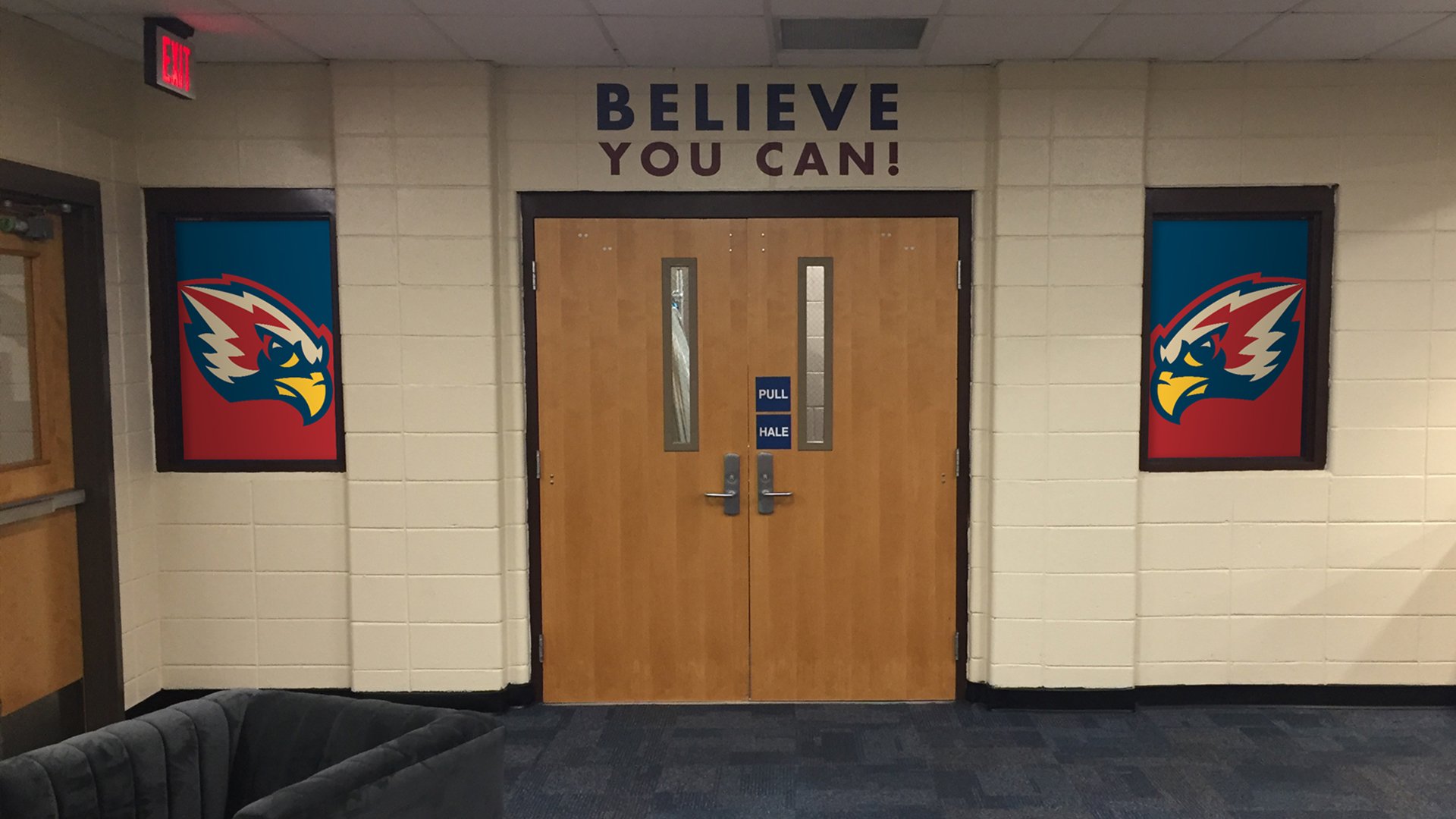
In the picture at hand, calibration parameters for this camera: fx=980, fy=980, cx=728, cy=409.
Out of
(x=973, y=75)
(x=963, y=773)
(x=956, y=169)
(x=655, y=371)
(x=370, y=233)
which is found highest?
(x=973, y=75)

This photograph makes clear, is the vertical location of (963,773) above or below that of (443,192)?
below

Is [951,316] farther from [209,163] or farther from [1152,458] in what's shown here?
[209,163]

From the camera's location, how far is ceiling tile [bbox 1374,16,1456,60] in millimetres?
3625

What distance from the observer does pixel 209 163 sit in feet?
13.7

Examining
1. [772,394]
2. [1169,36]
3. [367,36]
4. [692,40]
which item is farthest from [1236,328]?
[367,36]

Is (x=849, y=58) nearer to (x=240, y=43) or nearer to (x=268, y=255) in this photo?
(x=240, y=43)

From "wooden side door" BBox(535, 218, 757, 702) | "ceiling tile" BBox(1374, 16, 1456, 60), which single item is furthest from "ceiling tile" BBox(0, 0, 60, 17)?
"ceiling tile" BBox(1374, 16, 1456, 60)

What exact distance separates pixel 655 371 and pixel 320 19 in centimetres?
184

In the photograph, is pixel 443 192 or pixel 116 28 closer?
pixel 116 28

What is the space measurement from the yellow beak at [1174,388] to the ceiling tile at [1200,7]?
1.49 meters

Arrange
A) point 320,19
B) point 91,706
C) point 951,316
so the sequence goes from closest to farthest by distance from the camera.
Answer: point 320,19
point 91,706
point 951,316

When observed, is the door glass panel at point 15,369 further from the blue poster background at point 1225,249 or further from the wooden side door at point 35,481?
the blue poster background at point 1225,249

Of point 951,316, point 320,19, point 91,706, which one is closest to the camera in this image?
point 320,19

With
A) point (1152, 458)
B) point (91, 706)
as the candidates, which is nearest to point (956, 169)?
point (1152, 458)
